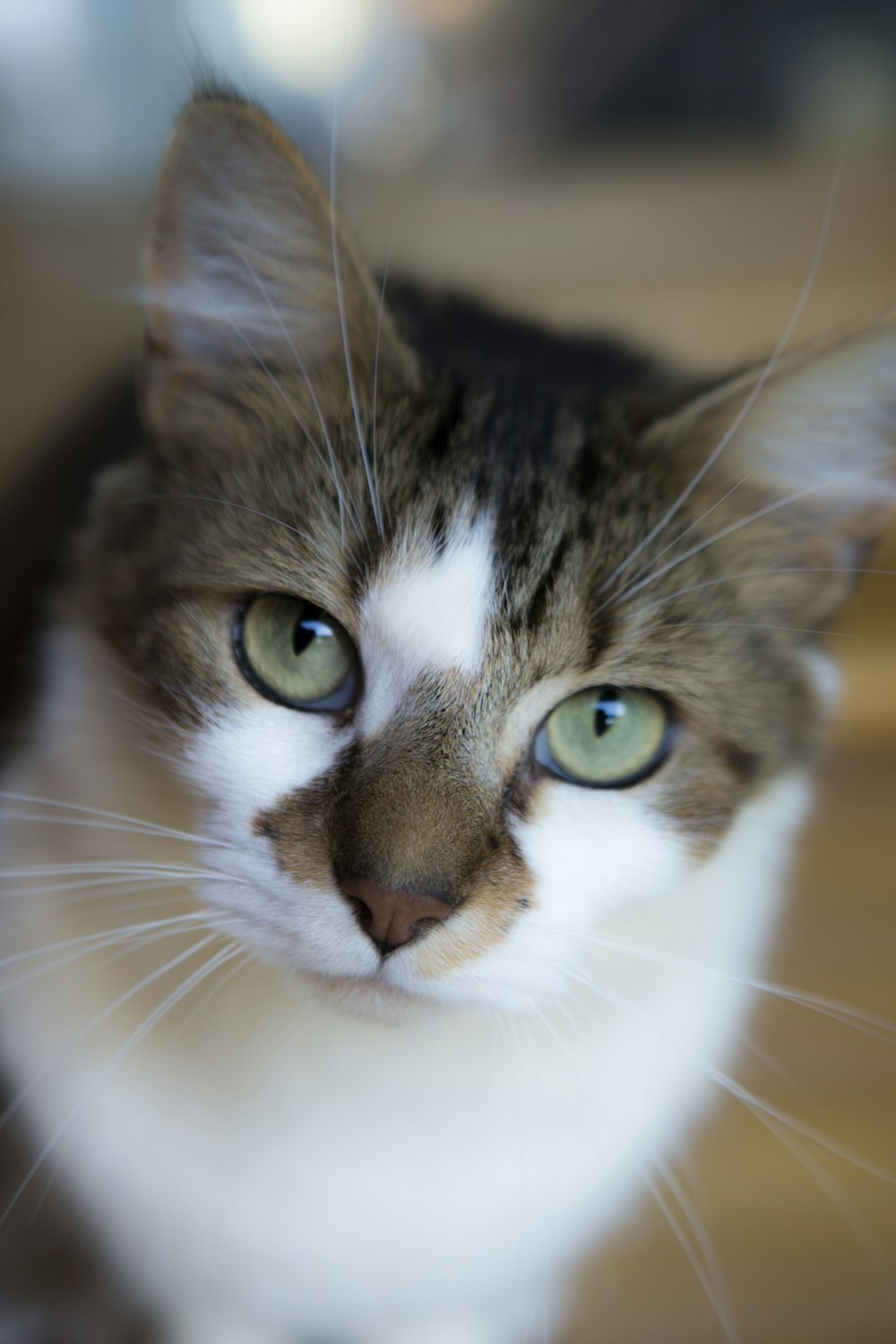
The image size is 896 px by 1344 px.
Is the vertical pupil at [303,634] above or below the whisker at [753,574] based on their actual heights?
below

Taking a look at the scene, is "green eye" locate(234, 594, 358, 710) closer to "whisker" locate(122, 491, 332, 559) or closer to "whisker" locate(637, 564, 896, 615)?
"whisker" locate(122, 491, 332, 559)

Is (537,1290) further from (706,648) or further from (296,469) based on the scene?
(296,469)

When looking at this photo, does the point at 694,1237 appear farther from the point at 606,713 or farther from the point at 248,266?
the point at 248,266

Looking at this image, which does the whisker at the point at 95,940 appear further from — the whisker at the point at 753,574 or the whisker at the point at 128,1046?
the whisker at the point at 753,574

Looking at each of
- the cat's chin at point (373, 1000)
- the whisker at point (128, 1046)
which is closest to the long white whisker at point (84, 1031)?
the whisker at point (128, 1046)

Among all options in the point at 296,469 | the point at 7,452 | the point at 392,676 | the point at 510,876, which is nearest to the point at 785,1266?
the point at 510,876

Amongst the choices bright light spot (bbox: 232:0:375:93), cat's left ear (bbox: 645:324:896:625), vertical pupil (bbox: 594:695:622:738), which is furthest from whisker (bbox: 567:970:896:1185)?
bright light spot (bbox: 232:0:375:93)
